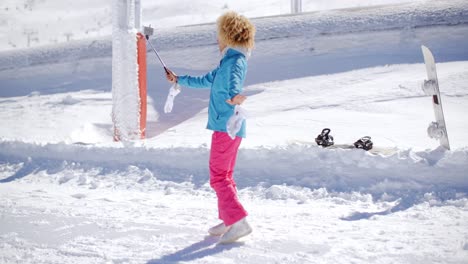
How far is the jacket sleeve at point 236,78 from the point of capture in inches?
118

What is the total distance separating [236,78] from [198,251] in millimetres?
999

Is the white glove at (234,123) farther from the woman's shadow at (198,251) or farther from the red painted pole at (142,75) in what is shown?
the red painted pole at (142,75)

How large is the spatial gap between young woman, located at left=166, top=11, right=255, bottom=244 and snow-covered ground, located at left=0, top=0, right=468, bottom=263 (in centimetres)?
16

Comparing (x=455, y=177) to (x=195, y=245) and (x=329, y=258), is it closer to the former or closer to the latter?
(x=329, y=258)

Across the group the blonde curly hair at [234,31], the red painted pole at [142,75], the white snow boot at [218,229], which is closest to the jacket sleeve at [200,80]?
the blonde curly hair at [234,31]

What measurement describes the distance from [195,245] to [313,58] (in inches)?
254

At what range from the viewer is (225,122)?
10.2 feet

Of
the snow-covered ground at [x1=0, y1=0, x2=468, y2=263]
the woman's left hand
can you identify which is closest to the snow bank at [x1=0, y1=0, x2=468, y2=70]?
the snow-covered ground at [x1=0, y1=0, x2=468, y2=263]

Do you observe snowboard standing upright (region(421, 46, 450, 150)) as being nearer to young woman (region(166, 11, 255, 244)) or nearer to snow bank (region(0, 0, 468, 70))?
young woman (region(166, 11, 255, 244))

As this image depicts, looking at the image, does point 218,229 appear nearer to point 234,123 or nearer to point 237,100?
point 234,123

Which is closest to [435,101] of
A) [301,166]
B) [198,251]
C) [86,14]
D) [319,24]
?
[301,166]

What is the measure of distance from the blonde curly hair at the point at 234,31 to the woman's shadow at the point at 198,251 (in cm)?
117

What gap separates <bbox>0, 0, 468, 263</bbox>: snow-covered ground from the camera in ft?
9.96

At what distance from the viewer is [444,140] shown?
422cm
